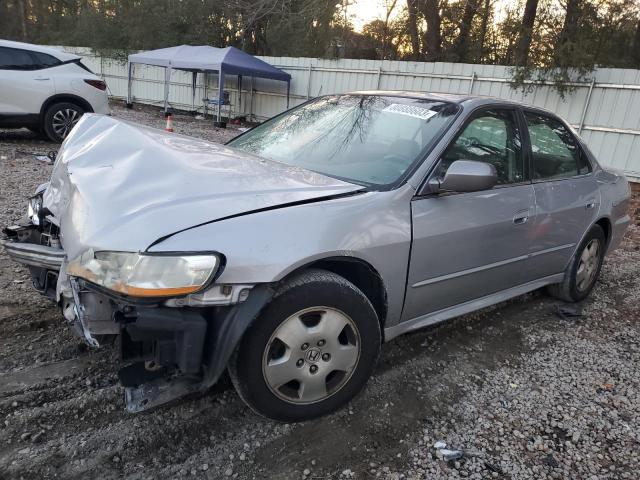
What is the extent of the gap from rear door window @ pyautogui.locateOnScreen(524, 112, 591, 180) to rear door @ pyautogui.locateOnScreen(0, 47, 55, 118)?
26.4 ft

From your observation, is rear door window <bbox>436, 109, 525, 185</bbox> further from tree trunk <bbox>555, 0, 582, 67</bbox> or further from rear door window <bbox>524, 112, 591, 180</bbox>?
tree trunk <bbox>555, 0, 582, 67</bbox>

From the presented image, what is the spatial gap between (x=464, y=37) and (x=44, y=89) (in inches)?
594

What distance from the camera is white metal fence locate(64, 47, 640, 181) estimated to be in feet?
33.9

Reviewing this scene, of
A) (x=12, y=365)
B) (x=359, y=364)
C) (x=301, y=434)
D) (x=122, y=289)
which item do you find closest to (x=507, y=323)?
(x=359, y=364)

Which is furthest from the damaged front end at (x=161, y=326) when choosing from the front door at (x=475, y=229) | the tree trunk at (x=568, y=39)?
the tree trunk at (x=568, y=39)

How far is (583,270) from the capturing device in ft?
14.0

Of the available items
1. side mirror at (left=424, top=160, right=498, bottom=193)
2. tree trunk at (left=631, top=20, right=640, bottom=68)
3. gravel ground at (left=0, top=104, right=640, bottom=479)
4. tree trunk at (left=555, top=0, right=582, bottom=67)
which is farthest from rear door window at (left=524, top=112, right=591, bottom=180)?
tree trunk at (left=631, top=20, right=640, bottom=68)

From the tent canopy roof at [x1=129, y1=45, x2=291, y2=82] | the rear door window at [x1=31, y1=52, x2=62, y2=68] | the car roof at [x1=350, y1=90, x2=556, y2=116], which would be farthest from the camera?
the tent canopy roof at [x1=129, y1=45, x2=291, y2=82]

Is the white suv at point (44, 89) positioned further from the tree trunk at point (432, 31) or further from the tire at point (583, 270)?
the tree trunk at point (432, 31)

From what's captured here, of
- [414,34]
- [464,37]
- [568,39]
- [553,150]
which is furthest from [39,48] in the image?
[464,37]

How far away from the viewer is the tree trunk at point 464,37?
1742 centimetres

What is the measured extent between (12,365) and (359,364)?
187 centimetres

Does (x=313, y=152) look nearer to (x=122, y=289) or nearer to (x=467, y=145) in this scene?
(x=467, y=145)

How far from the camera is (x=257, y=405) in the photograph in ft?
7.46
